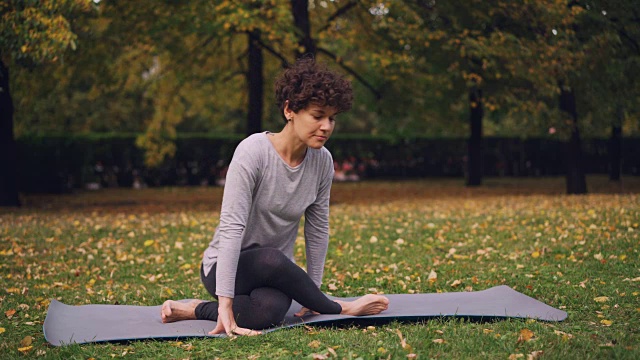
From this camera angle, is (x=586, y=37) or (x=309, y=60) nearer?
(x=309, y=60)

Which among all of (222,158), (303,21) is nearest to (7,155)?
(303,21)

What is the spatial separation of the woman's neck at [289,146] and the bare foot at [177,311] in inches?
47.5

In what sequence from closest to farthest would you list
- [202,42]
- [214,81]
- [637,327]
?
1. [637,327]
2. [202,42]
3. [214,81]

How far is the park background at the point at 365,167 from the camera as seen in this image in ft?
15.2

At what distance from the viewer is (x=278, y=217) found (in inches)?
173

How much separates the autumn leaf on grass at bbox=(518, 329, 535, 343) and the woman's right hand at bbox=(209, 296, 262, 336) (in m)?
1.50

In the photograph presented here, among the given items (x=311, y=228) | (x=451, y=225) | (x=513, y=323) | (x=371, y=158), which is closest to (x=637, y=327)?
(x=513, y=323)

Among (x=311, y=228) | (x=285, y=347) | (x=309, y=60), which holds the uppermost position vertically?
(x=309, y=60)

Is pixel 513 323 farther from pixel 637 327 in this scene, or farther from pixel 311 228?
pixel 311 228

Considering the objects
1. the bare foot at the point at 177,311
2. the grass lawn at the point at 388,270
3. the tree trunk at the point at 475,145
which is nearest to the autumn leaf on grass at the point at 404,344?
the grass lawn at the point at 388,270

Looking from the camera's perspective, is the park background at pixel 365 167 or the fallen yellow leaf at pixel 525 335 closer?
the fallen yellow leaf at pixel 525 335

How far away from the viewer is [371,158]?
27.0 m

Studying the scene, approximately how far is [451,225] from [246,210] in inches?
251

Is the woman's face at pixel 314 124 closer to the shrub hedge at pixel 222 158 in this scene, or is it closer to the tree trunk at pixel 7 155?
the tree trunk at pixel 7 155
